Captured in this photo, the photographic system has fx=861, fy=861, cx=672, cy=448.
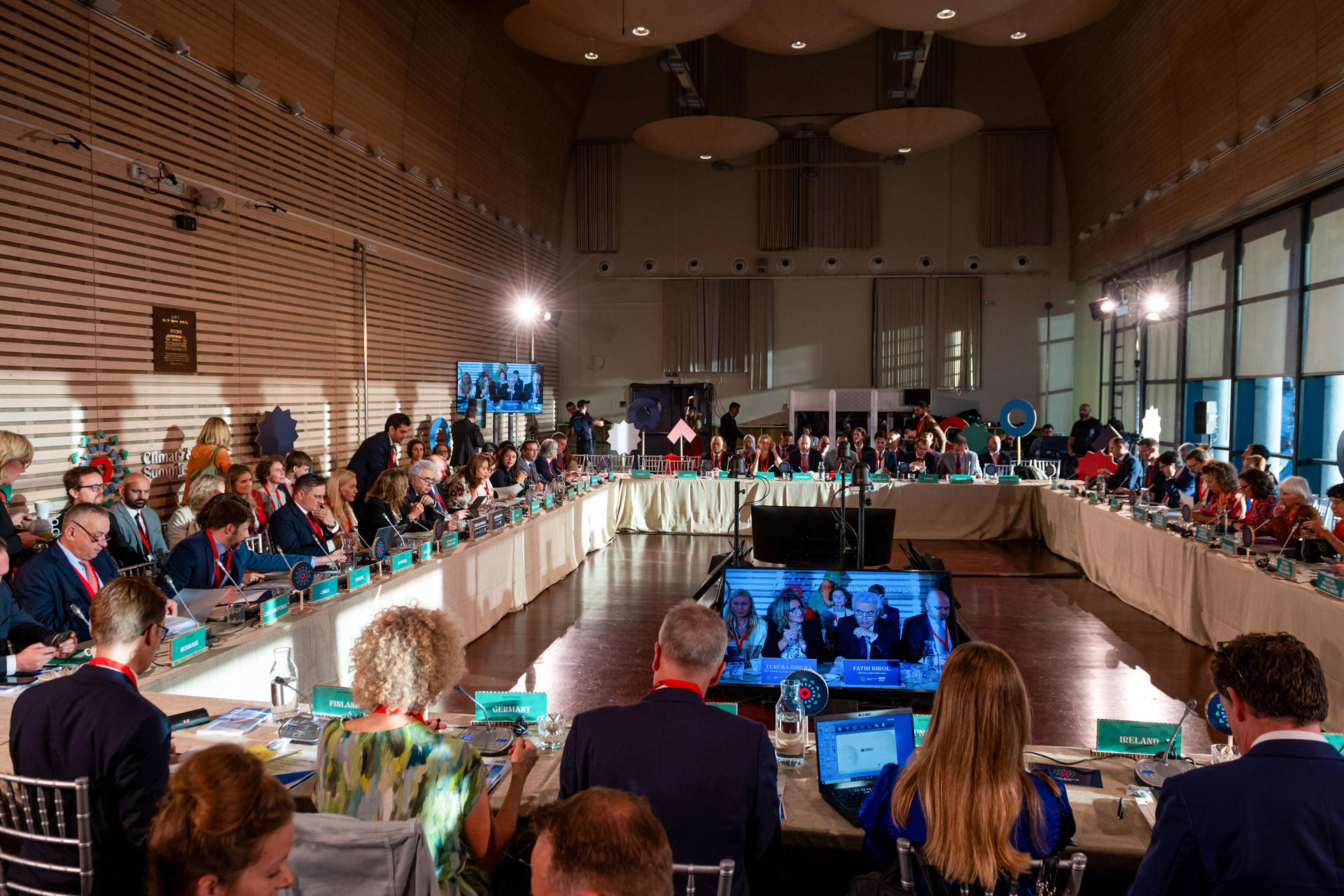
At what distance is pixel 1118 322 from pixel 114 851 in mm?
14963

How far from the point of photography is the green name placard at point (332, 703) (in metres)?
2.64

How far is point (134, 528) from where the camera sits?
501 cm

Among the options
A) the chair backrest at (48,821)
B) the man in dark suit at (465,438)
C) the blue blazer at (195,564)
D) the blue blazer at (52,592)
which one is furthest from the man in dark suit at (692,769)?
the man in dark suit at (465,438)

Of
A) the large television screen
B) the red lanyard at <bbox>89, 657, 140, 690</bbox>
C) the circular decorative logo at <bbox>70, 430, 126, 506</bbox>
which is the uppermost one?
the large television screen

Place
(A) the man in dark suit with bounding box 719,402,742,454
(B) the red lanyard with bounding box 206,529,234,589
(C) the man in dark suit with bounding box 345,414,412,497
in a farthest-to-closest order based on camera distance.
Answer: (A) the man in dark suit with bounding box 719,402,742,454 < (C) the man in dark suit with bounding box 345,414,412,497 < (B) the red lanyard with bounding box 206,529,234,589

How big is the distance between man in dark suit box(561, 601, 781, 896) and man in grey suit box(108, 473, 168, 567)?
406 centimetres

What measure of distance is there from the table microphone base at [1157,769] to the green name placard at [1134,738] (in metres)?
0.05

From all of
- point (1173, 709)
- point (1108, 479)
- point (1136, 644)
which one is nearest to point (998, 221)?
point (1108, 479)

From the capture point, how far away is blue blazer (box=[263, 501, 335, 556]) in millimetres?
4836

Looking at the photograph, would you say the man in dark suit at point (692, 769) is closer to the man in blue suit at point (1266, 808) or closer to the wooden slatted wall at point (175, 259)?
the man in blue suit at point (1266, 808)

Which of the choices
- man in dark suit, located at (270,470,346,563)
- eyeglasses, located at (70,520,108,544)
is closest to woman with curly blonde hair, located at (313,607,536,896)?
eyeglasses, located at (70,520,108,544)

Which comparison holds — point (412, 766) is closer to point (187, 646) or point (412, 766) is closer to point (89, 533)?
→ point (187, 646)

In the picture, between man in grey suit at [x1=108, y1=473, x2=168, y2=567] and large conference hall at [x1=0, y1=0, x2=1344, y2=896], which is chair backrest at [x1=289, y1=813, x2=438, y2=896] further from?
man in grey suit at [x1=108, y1=473, x2=168, y2=567]

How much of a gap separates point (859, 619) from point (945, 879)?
2.22 meters
